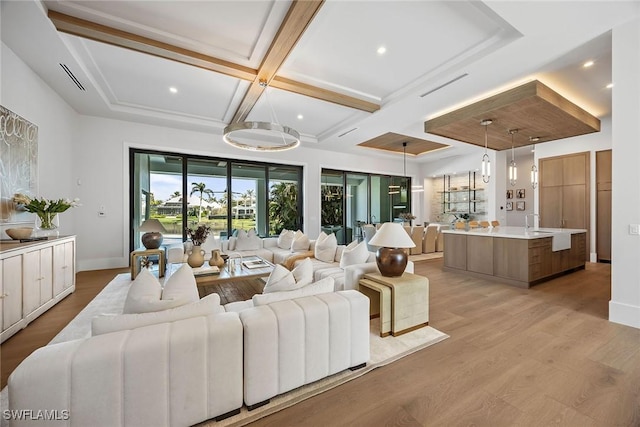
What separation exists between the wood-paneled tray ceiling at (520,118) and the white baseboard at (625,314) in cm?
300

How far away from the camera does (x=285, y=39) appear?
2863 mm

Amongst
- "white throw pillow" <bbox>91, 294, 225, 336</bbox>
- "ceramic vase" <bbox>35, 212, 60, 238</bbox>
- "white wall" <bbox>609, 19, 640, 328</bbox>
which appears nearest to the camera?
"white throw pillow" <bbox>91, 294, 225, 336</bbox>

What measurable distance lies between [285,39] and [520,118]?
4517mm

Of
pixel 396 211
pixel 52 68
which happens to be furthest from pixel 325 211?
pixel 52 68

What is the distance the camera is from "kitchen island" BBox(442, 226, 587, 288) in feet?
14.1

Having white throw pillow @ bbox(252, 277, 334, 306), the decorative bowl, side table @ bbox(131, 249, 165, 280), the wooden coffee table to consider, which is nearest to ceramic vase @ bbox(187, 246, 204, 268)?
the wooden coffee table

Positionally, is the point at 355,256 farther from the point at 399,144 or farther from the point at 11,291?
the point at 399,144

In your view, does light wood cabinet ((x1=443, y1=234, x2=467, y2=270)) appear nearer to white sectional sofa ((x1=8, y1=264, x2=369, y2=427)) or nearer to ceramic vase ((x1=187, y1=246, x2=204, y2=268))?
white sectional sofa ((x1=8, y1=264, x2=369, y2=427))

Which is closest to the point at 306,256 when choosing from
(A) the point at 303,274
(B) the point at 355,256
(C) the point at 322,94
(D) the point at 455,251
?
(B) the point at 355,256

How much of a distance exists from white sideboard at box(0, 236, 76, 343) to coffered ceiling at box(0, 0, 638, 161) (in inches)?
93.2

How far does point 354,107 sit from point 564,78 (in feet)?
10.7

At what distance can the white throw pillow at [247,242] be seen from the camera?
18.6ft

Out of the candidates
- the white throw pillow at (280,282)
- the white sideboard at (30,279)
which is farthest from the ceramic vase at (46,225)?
the white throw pillow at (280,282)
